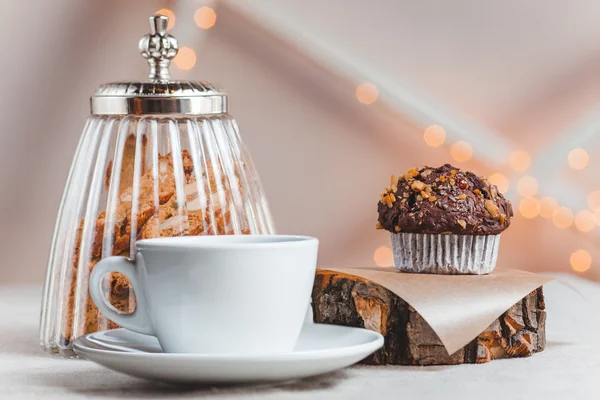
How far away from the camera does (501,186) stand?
1.62 metres

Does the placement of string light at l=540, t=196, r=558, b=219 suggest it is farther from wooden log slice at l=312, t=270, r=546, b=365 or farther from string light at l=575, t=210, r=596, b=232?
wooden log slice at l=312, t=270, r=546, b=365

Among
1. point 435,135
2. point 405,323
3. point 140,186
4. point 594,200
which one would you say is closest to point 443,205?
point 405,323

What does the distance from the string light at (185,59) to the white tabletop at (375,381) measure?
732 millimetres

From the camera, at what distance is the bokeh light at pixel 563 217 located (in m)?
1.61

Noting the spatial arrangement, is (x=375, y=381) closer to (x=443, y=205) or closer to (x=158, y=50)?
(x=443, y=205)

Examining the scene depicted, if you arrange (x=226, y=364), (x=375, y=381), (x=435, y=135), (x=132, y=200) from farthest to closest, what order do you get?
(x=435, y=135) → (x=132, y=200) → (x=375, y=381) → (x=226, y=364)

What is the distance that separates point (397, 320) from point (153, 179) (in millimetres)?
274

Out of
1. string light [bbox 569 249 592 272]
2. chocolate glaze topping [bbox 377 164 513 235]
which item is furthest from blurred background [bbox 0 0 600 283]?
chocolate glaze topping [bbox 377 164 513 235]

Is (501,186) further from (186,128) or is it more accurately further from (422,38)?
(186,128)

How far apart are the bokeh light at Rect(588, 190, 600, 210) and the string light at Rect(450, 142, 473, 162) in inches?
8.7

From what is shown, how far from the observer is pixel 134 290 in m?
0.75

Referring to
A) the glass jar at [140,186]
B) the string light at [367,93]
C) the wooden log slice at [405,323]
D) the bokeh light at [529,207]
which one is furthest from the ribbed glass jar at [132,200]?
the bokeh light at [529,207]

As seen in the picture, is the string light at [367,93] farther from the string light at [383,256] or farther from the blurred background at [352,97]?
the string light at [383,256]

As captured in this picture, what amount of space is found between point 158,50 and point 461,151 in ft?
2.49
